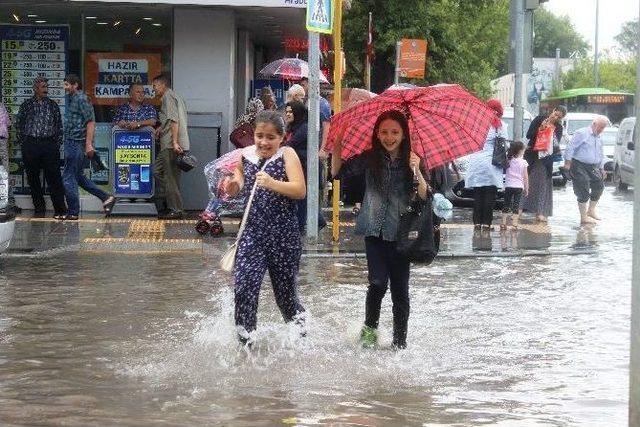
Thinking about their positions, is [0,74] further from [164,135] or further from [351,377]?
[351,377]

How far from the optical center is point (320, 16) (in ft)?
51.1

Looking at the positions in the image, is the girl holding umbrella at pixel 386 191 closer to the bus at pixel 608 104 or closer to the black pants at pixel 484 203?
the black pants at pixel 484 203

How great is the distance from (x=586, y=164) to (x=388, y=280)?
12820 mm

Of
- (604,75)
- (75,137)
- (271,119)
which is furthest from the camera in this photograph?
(604,75)

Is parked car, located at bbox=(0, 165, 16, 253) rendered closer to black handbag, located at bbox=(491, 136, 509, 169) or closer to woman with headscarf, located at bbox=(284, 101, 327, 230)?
woman with headscarf, located at bbox=(284, 101, 327, 230)

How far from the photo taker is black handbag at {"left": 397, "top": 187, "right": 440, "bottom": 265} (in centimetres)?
874

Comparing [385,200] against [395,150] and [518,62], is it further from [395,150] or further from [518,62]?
[518,62]

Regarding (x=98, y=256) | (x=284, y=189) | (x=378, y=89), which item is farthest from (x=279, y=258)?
(x=378, y=89)

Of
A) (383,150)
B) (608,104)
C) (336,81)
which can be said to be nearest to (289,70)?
(336,81)

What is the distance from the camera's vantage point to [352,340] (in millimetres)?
9422

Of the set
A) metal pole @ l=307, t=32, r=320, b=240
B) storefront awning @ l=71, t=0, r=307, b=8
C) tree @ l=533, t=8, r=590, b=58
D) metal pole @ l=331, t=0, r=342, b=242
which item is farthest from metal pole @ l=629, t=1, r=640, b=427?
tree @ l=533, t=8, r=590, b=58

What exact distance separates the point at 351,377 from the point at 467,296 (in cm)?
422

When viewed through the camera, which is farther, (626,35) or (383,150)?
(626,35)

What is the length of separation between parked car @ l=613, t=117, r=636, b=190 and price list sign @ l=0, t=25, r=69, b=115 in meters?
17.4
